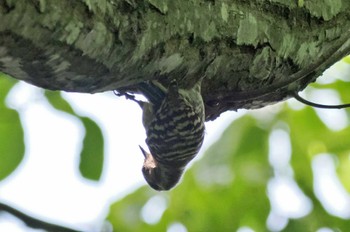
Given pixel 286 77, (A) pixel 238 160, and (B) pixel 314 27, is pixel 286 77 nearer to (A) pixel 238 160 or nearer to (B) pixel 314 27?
(B) pixel 314 27

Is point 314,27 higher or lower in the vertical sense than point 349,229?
higher

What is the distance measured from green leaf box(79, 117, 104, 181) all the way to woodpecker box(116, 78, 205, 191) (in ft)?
0.60

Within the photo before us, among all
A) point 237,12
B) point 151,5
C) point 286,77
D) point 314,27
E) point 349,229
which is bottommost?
point 349,229

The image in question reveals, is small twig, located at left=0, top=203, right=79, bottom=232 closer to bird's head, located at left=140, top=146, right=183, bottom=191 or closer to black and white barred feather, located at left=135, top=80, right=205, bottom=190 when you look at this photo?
black and white barred feather, located at left=135, top=80, right=205, bottom=190

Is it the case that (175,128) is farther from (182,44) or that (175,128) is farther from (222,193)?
(182,44)

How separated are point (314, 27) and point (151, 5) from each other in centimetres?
63

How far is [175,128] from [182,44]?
0.74 meters

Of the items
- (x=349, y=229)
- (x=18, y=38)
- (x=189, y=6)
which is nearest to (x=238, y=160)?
(x=349, y=229)

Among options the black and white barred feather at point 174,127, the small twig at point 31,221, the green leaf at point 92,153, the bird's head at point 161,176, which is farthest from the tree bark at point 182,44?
the bird's head at point 161,176

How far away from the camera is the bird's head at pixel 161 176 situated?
255cm

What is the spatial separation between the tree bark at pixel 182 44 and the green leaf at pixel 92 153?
1.08ft

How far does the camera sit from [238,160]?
94.0 inches

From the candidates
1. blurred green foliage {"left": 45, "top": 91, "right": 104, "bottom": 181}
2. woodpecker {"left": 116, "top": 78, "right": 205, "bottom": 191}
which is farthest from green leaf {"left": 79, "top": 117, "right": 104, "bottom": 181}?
woodpecker {"left": 116, "top": 78, "right": 205, "bottom": 191}

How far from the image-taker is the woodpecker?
1784 millimetres
